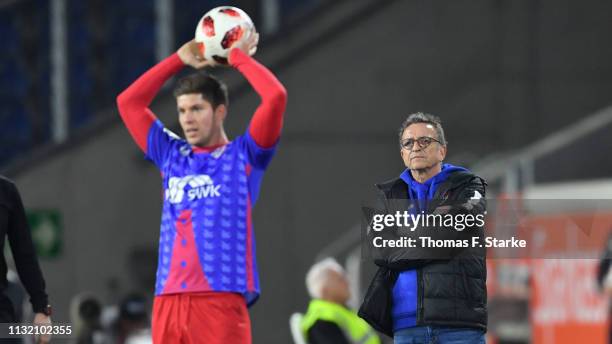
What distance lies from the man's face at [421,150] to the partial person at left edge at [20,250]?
1695 mm

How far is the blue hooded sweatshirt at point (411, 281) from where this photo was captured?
5320mm

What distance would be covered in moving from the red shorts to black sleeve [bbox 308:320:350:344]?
1638 mm

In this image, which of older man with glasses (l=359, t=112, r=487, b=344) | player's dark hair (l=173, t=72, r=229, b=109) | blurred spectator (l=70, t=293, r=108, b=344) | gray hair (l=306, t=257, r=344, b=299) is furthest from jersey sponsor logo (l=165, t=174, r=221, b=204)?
blurred spectator (l=70, t=293, r=108, b=344)

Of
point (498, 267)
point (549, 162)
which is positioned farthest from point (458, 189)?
point (549, 162)

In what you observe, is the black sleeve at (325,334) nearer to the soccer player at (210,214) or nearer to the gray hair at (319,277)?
the gray hair at (319,277)

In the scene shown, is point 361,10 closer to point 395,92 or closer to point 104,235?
point 395,92

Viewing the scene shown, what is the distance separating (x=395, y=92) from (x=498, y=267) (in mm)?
3728

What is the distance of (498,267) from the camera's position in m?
12.1

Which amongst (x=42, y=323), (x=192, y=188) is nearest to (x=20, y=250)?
(x=42, y=323)

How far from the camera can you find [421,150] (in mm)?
5398

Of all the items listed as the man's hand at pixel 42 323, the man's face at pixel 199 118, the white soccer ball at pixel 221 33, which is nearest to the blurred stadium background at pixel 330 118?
the white soccer ball at pixel 221 33

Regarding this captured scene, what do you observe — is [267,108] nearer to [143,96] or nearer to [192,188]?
[192,188]

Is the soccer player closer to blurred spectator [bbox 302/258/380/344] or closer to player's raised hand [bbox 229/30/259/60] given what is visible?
player's raised hand [bbox 229/30/259/60]

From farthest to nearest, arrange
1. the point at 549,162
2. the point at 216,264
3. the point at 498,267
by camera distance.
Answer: the point at 549,162 → the point at 498,267 → the point at 216,264
